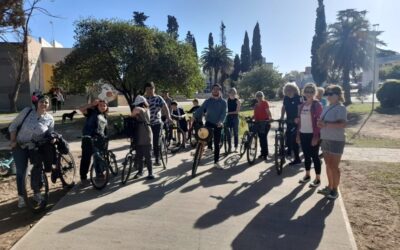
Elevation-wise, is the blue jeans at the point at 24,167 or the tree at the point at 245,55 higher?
the tree at the point at 245,55

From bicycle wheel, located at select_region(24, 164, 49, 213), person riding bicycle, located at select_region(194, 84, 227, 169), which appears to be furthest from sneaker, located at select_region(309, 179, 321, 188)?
bicycle wheel, located at select_region(24, 164, 49, 213)

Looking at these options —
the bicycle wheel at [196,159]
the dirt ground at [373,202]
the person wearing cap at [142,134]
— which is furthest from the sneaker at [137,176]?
the dirt ground at [373,202]

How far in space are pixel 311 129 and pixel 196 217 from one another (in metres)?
2.79

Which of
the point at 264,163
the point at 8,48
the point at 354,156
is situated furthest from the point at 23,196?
the point at 8,48

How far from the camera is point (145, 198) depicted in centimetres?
610

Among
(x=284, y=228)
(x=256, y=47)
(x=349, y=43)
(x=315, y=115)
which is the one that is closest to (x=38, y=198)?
(x=284, y=228)

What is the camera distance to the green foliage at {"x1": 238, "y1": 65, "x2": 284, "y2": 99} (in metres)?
43.1

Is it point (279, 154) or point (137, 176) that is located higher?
point (279, 154)

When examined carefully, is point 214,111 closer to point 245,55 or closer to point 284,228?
point 284,228

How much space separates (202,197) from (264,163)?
3.09m

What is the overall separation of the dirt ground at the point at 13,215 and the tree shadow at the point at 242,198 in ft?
7.17

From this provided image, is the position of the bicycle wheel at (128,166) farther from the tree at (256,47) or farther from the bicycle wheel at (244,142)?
the tree at (256,47)

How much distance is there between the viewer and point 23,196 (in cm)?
566

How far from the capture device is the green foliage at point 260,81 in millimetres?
43094
